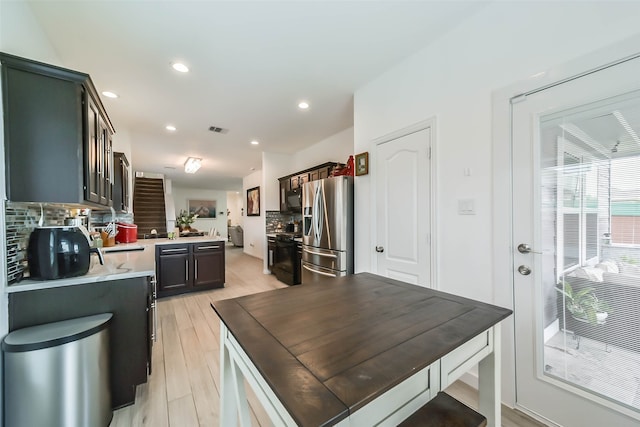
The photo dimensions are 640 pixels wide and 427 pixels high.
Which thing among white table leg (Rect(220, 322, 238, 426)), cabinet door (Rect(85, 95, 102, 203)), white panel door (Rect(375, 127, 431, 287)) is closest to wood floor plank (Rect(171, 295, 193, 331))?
cabinet door (Rect(85, 95, 102, 203))

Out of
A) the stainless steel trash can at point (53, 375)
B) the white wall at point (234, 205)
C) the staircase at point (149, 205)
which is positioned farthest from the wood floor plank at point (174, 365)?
the white wall at point (234, 205)

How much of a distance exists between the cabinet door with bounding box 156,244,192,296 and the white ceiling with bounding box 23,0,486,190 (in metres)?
2.01

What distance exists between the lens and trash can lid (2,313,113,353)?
1.21 metres

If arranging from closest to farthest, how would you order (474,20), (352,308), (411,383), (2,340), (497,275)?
(411,383)
(352,308)
(2,340)
(497,275)
(474,20)

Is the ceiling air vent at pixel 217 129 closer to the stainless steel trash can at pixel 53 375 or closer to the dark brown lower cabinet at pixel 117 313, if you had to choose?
the dark brown lower cabinet at pixel 117 313

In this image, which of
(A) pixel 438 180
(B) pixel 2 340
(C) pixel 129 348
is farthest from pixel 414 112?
(B) pixel 2 340

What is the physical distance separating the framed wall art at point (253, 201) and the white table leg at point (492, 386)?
663 centimetres

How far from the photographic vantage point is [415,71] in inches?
86.0

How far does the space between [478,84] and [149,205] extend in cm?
855

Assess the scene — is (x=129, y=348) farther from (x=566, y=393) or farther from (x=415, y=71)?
(x=415, y=71)

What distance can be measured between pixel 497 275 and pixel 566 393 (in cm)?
70

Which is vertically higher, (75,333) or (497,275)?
(497,275)

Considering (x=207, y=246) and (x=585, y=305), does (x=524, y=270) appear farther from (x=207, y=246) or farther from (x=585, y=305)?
(x=207, y=246)

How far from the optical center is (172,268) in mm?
3934
